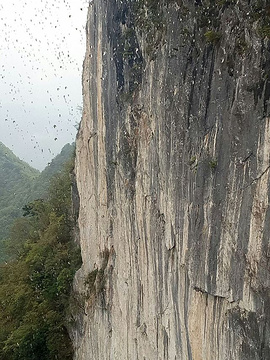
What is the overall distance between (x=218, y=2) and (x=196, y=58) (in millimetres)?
995

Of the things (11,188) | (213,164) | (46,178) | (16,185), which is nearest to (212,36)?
(213,164)

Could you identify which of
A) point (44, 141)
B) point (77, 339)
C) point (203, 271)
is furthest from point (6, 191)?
point (44, 141)

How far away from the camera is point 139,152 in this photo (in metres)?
10.0

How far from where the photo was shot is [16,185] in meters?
54.4

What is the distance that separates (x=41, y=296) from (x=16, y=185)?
1489 inches

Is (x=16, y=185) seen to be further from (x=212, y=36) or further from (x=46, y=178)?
(x=212, y=36)

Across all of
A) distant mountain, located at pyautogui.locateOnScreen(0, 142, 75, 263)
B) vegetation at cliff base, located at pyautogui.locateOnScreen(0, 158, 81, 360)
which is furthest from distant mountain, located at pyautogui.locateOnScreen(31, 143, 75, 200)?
vegetation at cliff base, located at pyautogui.locateOnScreen(0, 158, 81, 360)

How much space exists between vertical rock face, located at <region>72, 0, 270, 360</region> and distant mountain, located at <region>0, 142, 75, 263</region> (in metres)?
23.7

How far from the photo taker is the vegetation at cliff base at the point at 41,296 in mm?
17203

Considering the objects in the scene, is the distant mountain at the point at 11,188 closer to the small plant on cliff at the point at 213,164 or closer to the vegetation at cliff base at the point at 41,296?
the vegetation at cliff base at the point at 41,296

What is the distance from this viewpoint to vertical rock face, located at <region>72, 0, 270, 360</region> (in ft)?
20.4

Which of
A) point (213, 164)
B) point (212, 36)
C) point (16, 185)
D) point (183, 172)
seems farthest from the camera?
point (16, 185)

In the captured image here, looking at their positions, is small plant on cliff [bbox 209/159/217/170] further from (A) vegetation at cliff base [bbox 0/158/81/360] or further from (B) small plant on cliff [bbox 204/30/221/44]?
(A) vegetation at cliff base [bbox 0/158/81/360]

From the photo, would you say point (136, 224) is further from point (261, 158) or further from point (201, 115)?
point (261, 158)
